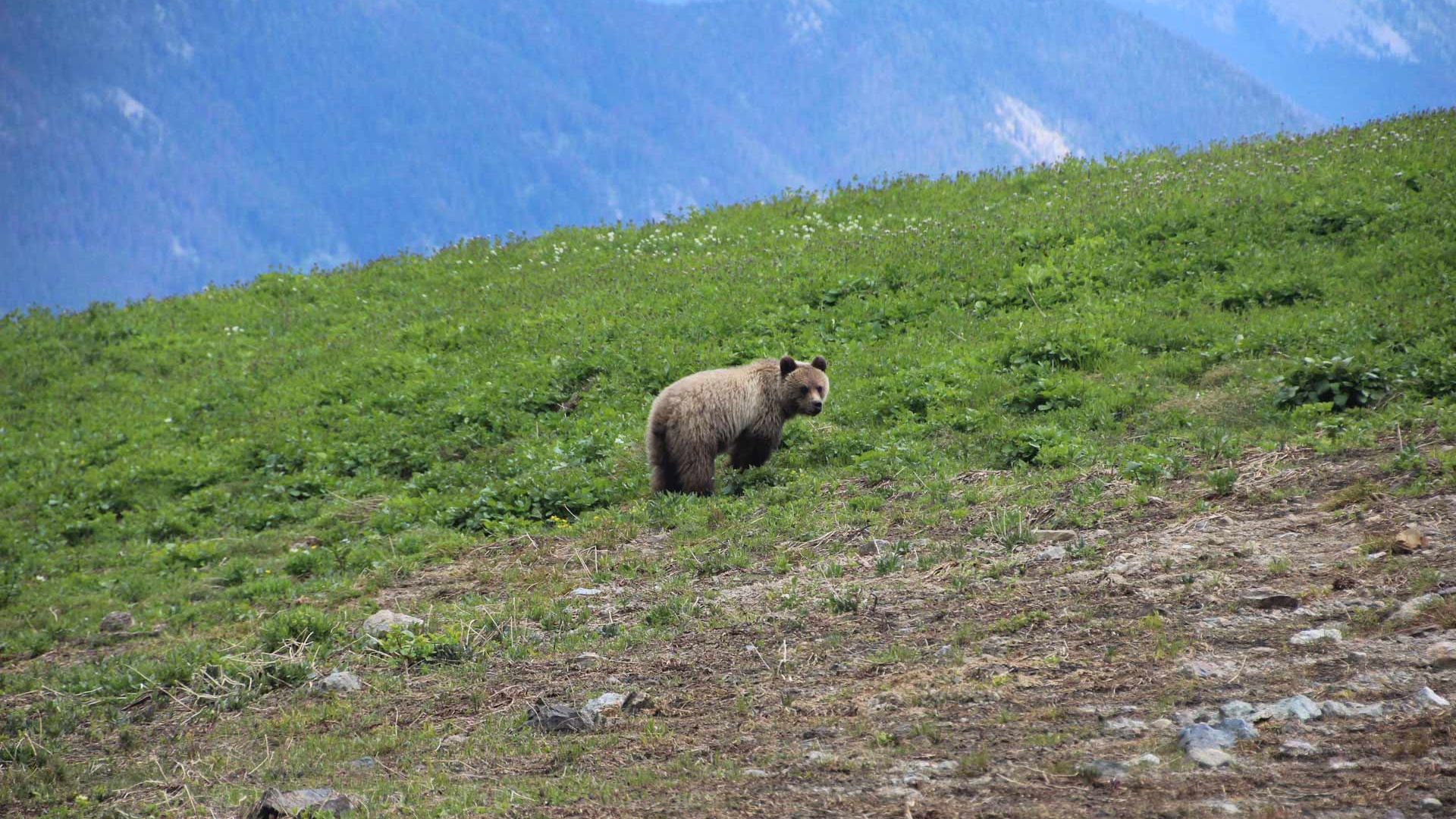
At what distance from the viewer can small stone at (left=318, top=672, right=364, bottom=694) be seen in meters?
7.04

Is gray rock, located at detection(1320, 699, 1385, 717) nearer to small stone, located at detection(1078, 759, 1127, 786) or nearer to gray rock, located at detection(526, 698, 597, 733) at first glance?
small stone, located at detection(1078, 759, 1127, 786)

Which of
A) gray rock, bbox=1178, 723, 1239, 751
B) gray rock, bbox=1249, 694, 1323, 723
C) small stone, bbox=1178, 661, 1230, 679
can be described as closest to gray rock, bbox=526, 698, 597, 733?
gray rock, bbox=1178, 723, 1239, 751

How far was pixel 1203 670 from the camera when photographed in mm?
5375

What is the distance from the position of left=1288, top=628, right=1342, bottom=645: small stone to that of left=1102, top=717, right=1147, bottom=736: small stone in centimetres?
124

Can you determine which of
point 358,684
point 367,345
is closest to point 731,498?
point 358,684

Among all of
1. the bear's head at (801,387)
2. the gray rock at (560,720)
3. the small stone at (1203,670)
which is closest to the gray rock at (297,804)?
the gray rock at (560,720)

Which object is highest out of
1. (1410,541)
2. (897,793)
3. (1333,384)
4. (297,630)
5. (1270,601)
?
(1333,384)

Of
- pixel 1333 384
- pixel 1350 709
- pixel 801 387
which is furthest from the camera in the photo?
pixel 801 387

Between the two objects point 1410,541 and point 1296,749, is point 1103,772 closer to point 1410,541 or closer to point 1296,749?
point 1296,749

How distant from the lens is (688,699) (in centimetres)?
607

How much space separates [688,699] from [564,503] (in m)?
5.87

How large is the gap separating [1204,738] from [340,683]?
17.2 ft

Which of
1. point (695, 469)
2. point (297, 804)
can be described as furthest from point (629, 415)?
point (297, 804)

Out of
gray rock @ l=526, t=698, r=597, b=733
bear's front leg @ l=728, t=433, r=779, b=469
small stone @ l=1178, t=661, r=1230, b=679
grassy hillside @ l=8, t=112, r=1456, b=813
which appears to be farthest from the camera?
bear's front leg @ l=728, t=433, r=779, b=469
